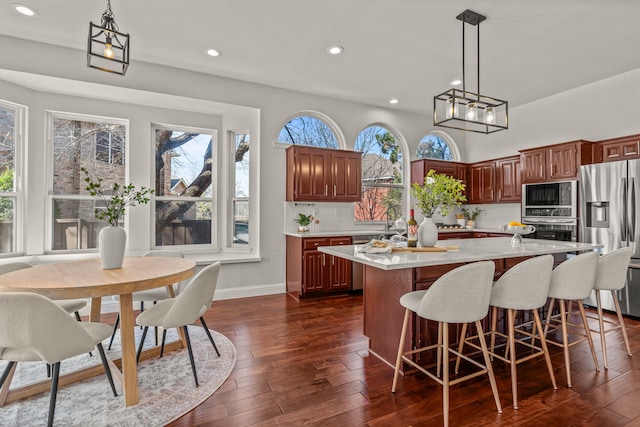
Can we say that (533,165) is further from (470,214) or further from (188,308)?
(188,308)

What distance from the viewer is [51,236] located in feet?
13.1

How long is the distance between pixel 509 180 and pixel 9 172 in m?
7.08

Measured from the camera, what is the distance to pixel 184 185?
4.71 m

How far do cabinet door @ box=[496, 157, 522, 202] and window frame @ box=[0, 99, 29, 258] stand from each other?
6.93 metres

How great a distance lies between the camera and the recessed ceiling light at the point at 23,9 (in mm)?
2844

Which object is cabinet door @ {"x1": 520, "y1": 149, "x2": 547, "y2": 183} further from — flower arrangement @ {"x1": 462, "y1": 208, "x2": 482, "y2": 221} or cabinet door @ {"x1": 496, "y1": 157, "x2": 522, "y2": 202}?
flower arrangement @ {"x1": 462, "y1": 208, "x2": 482, "y2": 221}

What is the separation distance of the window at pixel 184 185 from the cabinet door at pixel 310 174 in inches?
50.3

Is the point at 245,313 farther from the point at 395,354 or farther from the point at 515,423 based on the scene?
the point at 515,423

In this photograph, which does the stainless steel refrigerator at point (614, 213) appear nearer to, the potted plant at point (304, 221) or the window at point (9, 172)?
the potted plant at point (304, 221)

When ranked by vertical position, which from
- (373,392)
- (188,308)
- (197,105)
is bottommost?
(373,392)

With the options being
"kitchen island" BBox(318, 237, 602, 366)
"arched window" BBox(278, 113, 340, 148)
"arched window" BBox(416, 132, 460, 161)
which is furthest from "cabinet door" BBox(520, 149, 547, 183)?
"arched window" BBox(278, 113, 340, 148)

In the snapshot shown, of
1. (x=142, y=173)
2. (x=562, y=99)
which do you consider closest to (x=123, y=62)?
(x=142, y=173)

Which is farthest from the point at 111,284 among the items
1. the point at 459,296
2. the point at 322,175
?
the point at 322,175

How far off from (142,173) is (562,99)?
6.40 m
